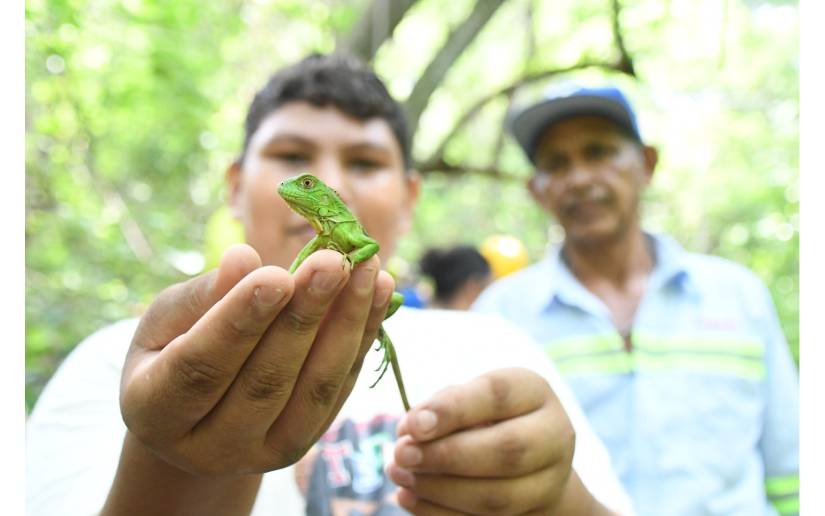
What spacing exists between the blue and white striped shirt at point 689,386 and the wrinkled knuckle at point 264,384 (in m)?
1.84

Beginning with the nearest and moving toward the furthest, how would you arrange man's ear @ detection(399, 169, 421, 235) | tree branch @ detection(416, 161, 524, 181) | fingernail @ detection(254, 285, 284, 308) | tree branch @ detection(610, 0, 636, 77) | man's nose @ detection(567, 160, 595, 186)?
fingernail @ detection(254, 285, 284, 308)
man's ear @ detection(399, 169, 421, 235)
man's nose @ detection(567, 160, 595, 186)
tree branch @ detection(610, 0, 636, 77)
tree branch @ detection(416, 161, 524, 181)

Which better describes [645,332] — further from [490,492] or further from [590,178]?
[490,492]

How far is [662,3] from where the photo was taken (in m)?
5.21

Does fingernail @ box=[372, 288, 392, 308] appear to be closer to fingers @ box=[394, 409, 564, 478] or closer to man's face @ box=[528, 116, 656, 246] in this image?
fingers @ box=[394, 409, 564, 478]

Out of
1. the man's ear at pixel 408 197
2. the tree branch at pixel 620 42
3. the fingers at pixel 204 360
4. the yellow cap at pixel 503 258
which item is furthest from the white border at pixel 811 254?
the yellow cap at pixel 503 258

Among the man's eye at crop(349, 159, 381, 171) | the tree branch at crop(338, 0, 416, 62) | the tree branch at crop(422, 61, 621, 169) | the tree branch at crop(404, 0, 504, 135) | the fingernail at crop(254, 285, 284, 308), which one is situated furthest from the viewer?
the tree branch at crop(422, 61, 621, 169)

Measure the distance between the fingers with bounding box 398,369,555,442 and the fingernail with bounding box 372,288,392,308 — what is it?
327 mm

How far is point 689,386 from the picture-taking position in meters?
2.60

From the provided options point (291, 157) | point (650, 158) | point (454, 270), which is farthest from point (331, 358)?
point (454, 270)

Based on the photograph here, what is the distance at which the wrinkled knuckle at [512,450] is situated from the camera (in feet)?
4.40

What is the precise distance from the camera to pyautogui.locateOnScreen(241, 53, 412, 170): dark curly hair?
218cm

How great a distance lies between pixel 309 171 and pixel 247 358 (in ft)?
3.36

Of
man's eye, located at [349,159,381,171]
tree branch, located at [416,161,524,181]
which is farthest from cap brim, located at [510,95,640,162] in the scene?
tree branch, located at [416,161,524,181]

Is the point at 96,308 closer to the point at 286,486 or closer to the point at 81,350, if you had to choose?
the point at 81,350
